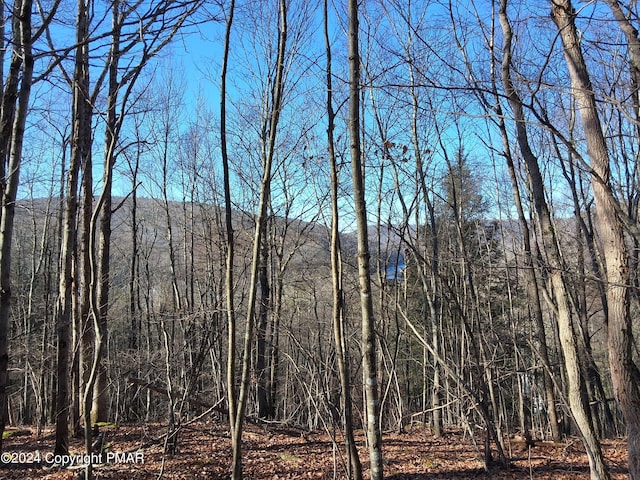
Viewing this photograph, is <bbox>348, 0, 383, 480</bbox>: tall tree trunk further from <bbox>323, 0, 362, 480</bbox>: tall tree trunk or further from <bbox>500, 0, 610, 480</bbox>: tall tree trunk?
<bbox>500, 0, 610, 480</bbox>: tall tree trunk

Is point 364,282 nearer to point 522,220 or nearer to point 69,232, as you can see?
point 522,220

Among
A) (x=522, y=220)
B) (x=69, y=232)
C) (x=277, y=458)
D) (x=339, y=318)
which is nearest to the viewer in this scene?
(x=339, y=318)

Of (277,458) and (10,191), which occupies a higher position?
(10,191)

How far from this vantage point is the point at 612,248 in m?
4.21

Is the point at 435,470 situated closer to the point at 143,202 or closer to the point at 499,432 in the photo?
the point at 499,432

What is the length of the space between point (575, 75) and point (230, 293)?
3.78 m

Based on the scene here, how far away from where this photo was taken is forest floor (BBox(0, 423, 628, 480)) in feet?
17.6

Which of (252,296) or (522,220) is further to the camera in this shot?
(522,220)

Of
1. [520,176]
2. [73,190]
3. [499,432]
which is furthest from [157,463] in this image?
[520,176]

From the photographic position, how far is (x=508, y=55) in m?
4.08

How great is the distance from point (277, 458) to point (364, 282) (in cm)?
471

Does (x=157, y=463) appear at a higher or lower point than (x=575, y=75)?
lower

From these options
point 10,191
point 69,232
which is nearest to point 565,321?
point 10,191

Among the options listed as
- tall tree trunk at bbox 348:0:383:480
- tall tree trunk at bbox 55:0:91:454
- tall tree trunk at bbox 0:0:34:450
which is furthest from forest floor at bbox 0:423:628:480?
tall tree trunk at bbox 0:0:34:450
